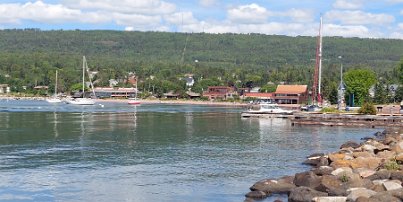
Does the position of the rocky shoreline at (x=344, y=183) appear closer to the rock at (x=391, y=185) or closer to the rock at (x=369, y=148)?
the rock at (x=391, y=185)

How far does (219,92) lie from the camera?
18312 centimetres

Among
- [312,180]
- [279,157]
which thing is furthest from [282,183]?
[279,157]

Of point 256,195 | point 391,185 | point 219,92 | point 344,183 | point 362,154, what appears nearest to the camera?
point 391,185

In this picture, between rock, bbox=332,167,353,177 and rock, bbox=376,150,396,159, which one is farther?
rock, bbox=376,150,396,159

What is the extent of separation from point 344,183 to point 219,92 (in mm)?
153841

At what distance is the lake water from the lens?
105 feet

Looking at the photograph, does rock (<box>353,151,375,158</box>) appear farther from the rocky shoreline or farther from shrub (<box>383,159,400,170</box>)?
shrub (<box>383,159,400,170</box>)

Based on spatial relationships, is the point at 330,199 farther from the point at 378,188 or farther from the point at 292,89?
the point at 292,89

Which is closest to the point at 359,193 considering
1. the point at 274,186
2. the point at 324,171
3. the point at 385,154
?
the point at 274,186

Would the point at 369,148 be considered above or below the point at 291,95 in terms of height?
below

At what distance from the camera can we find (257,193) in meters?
30.2

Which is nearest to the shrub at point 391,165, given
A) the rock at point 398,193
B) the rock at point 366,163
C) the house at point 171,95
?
the rock at point 366,163

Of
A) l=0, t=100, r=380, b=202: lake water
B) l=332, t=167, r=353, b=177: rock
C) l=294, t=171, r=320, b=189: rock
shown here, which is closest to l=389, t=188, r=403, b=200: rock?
l=294, t=171, r=320, b=189: rock

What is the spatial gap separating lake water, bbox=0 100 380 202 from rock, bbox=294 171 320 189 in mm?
2730
